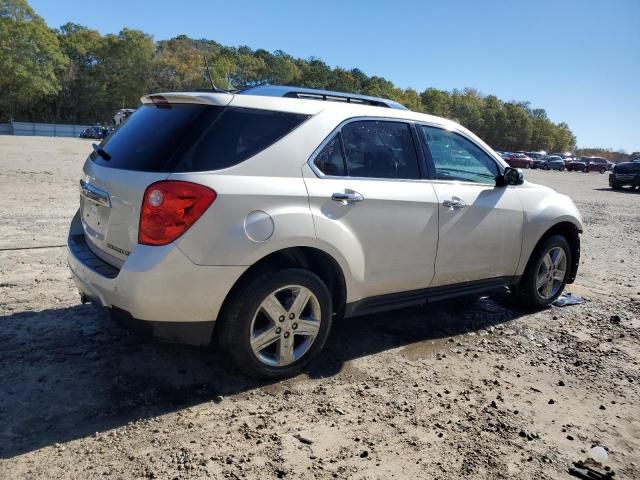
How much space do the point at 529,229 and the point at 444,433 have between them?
2551 mm

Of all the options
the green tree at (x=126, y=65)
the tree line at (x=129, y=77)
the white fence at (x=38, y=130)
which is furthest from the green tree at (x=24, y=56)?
the green tree at (x=126, y=65)

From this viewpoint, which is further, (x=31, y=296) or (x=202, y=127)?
(x=31, y=296)

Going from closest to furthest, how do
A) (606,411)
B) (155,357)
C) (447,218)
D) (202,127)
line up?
1. (202,127)
2. (606,411)
3. (155,357)
4. (447,218)

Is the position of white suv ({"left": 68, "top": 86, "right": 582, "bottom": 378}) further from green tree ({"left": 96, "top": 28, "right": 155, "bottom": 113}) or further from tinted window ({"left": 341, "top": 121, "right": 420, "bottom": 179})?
green tree ({"left": 96, "top": 28, "right": 155, "bottom": 113})

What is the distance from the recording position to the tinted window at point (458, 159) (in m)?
4.30

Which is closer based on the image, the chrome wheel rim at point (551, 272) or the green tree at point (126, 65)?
the chrome wheel rim at point (551, 272)

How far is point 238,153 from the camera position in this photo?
3213mm

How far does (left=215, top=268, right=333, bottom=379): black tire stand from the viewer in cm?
Answer: 319

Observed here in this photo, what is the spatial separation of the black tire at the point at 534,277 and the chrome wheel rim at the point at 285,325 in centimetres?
263

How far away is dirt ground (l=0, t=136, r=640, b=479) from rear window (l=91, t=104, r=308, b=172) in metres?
1.43

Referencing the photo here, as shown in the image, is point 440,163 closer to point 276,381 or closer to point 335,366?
point 335,366

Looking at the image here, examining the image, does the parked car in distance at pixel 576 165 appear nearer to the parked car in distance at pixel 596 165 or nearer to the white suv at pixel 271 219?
the parked car in distance at pixel 596 165

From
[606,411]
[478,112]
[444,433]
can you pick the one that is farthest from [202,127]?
[478,112]

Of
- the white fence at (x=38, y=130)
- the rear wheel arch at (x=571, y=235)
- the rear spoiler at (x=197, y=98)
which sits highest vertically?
the rear spoiler at (x=197, y=98)
